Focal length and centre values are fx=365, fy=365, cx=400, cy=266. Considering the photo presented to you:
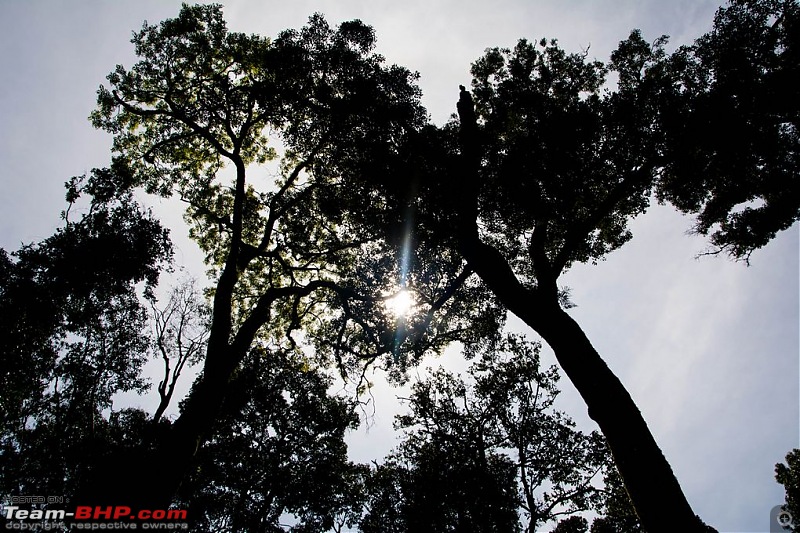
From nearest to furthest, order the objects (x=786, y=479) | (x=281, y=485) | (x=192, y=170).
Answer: (x=192, y=170) → (x=281, y=485) → (x=786, y=479)

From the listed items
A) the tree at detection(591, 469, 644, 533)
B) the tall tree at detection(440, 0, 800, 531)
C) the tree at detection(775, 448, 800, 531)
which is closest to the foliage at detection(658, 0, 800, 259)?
the tall tree at detection(440, 0, 800, 531)

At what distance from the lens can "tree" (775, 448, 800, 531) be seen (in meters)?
25.2

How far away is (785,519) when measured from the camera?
2578cm

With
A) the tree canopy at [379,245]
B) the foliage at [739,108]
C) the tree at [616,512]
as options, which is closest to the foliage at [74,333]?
the tree canopy at [379,245]

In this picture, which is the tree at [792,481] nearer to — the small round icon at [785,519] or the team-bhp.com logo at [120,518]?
the small round icon at [785,519]

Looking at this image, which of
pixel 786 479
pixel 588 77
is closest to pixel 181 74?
pixel 588 77

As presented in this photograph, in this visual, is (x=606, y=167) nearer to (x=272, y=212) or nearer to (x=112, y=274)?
(x=272, y=212)

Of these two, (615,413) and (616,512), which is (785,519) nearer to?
(616,512)

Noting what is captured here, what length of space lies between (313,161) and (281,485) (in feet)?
54.1

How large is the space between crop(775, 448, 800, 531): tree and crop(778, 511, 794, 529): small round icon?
22cm

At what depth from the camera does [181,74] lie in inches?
636

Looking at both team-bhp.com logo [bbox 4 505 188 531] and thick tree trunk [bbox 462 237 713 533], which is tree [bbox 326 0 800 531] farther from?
team-bhp.com logo [bbox 4 505 188 531]

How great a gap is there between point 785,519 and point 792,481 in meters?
2.69

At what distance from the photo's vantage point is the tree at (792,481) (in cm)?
2525
